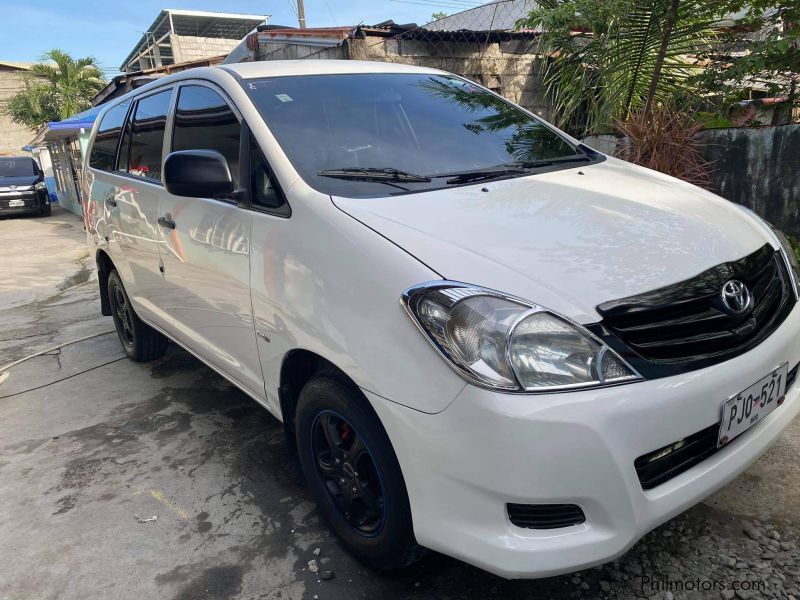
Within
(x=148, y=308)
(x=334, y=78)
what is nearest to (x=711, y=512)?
(x=334, y=78)

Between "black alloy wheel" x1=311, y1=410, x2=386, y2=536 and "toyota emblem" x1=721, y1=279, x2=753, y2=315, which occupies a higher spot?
"toyota emblem" x1=721, y1=279, x2=753, y2=315

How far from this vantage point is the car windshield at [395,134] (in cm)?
232

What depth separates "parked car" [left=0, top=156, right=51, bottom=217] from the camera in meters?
16.9

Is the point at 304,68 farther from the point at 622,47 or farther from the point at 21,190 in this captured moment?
the point at 21,190

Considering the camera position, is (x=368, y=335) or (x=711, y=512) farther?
(x=711, y=512)

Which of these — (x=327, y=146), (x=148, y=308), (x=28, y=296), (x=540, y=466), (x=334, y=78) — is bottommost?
(x=28, y=296)

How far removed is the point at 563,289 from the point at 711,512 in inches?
51.1

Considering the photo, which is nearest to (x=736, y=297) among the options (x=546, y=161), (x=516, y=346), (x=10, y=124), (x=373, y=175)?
(x=516, y=346)

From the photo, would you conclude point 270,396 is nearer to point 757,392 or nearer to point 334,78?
point 334,78

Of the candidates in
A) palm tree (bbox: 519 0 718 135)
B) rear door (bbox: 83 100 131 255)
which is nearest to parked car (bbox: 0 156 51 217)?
rear door (bbox: 83 100 131 255)

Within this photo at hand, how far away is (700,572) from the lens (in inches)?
79.8

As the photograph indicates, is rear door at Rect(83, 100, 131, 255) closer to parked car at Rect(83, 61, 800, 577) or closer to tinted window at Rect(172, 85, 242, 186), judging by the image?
tinted window at Rect(172, 85, 242, 186)

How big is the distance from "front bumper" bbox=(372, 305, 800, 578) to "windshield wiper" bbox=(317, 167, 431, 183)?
970mm

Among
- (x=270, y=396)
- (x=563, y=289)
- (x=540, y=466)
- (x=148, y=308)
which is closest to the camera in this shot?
(x=540, y=466)
